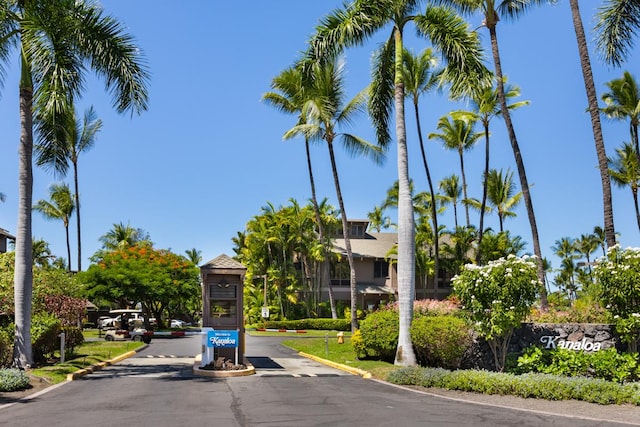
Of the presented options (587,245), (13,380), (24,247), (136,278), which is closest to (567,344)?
(13,380)

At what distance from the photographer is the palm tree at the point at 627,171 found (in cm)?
4094

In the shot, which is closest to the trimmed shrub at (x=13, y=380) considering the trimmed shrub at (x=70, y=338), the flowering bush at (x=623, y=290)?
the trimmed shrub at (x=70, y=338)

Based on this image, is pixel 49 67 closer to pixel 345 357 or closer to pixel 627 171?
pixel 345 357

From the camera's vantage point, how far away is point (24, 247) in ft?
56.4

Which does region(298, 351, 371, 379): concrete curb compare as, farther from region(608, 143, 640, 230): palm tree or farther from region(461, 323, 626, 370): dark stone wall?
region(608, 143, 640, 230): palm tree

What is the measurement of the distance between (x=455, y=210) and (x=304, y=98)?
23.2 m

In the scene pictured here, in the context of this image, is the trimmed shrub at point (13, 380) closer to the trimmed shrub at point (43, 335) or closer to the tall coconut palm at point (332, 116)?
the trimmed shrub at point (43, 335)

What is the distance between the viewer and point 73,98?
19016 mm

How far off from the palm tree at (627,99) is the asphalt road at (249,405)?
87.2 ft

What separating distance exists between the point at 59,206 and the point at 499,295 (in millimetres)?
52213

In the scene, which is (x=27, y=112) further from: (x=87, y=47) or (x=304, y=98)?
(x=304, y=98)

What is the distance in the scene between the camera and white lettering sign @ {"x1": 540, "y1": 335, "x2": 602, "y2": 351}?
49.9 ft

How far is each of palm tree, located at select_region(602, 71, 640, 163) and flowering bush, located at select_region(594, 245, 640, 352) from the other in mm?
22871

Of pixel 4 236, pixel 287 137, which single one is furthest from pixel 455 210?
pixel 4 236
